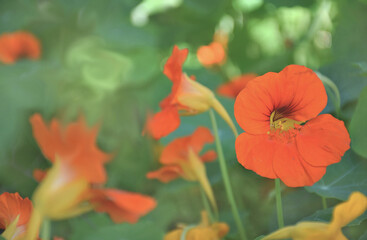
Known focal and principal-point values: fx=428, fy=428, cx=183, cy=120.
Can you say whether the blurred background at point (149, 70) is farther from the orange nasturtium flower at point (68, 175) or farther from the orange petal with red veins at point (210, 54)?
the orange nasturtium flower at point (68, 175)

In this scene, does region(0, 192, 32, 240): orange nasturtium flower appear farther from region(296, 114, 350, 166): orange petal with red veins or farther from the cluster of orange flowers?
region(296, 114, 350, 166): orange petal with red veins

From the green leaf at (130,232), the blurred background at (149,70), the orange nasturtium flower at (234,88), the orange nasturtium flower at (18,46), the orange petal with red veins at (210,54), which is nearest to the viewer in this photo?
the green leaf at (130,232)

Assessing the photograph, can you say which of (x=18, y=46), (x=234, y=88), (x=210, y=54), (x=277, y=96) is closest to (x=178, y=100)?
(x=277, y=96)

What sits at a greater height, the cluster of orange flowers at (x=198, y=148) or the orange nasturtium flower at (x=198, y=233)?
the cluster of orange flowers at (x=198, y=148)

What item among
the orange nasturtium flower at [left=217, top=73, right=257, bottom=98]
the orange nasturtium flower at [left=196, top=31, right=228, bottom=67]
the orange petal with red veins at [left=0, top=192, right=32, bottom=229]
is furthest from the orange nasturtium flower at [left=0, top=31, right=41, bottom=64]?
the orange petal with red veins at [left=0, top=192, right=32, bottom=229]

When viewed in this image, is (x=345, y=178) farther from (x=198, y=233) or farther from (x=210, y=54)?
(x=210, y=54)

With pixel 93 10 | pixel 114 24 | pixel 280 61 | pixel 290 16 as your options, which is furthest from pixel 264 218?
pixel 93 10

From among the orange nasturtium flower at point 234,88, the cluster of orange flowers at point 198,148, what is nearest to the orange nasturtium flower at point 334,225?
the cluster of orange flowers at point 198,148
